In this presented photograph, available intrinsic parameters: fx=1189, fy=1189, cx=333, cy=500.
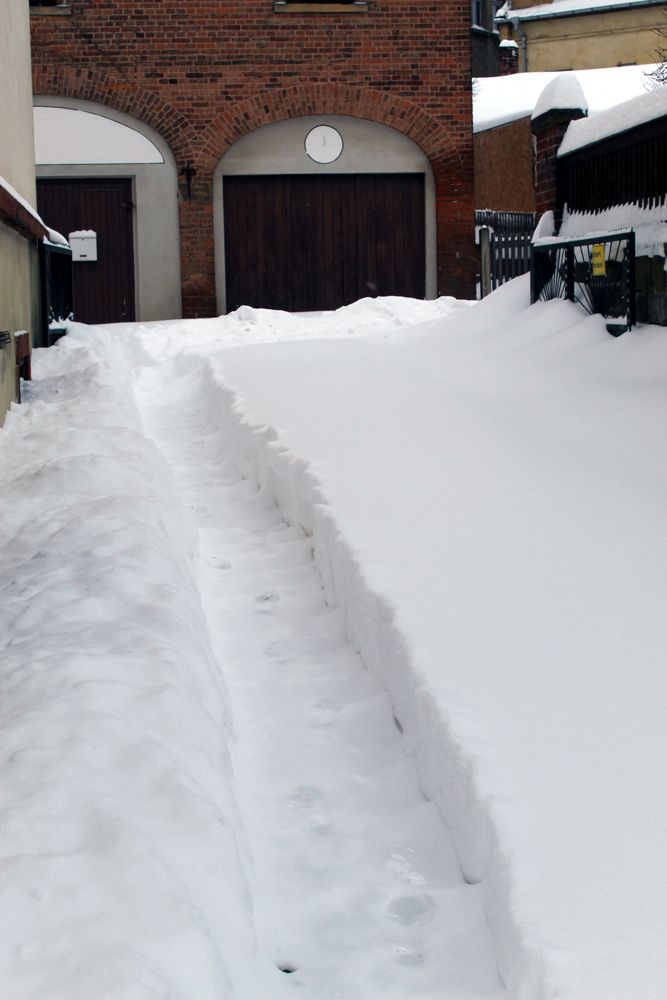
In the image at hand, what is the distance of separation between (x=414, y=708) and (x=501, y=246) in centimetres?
1490

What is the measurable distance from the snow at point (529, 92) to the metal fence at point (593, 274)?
12.9 m

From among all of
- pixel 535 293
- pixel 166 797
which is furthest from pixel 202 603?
pixel 535 293

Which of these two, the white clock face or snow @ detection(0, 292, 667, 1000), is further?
the white clock face

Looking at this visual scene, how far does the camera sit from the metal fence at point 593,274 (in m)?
7.73

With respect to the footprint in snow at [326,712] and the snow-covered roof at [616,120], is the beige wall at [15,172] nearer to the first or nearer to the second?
the footprint in snow at [326,712]

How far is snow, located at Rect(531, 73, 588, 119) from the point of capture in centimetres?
952

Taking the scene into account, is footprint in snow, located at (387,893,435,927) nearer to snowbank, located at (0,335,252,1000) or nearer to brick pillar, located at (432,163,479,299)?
snowbank, located at (0,335,252,1000)

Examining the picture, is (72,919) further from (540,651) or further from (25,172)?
(25,172)

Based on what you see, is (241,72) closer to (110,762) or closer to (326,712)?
(326,712)

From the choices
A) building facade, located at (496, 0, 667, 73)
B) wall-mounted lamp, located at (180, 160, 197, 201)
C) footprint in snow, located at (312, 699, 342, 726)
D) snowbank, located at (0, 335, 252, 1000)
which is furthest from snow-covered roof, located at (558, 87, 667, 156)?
building facade, located at (496, 0, 667, 73)

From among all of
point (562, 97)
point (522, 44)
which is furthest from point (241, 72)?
point (522, 44)

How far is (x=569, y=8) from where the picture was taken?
102 feet

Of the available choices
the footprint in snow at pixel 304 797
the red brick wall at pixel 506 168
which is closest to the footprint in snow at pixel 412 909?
the footprint in snow at pixel 304 797

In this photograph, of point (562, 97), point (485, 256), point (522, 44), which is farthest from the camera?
point (522, 44)
